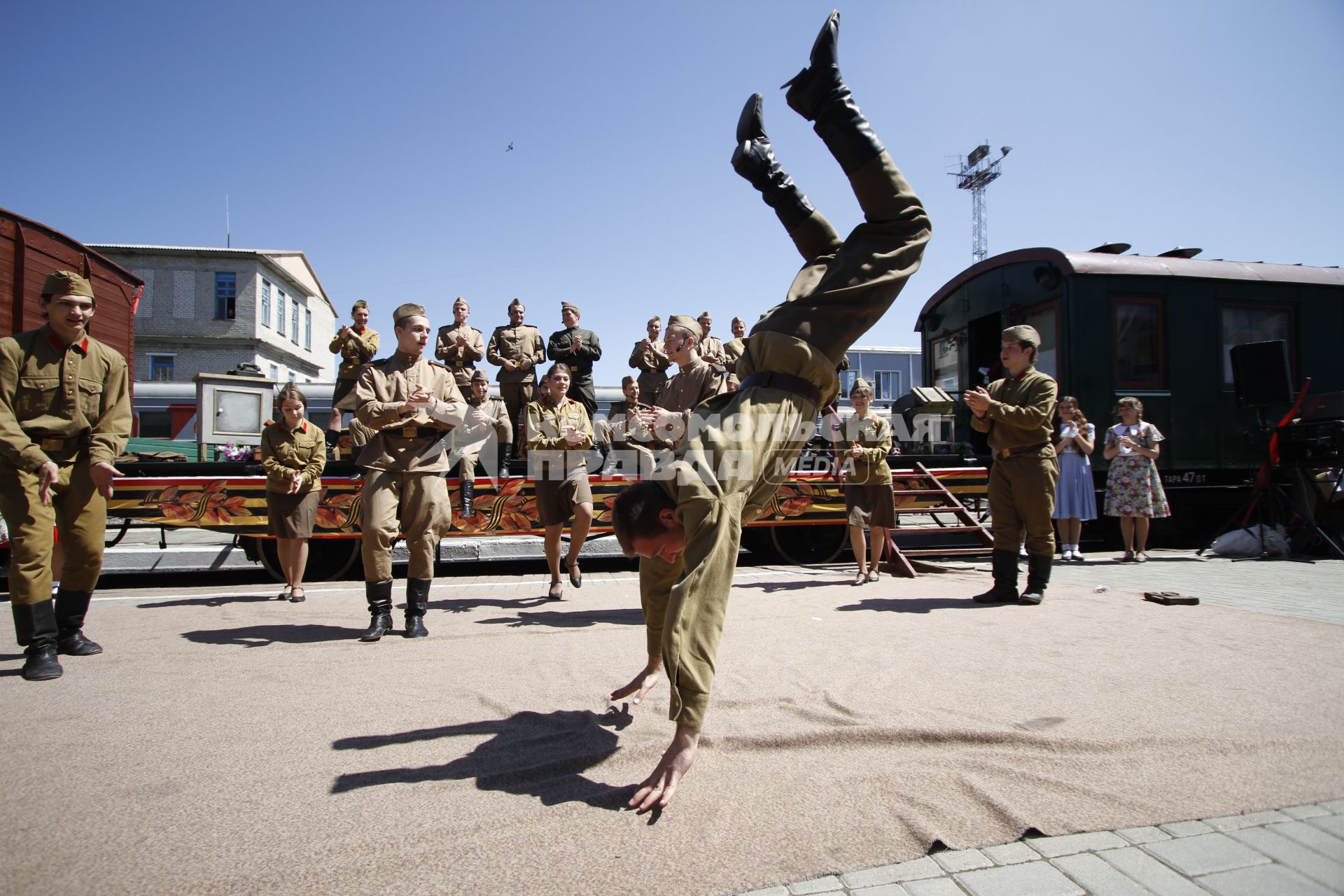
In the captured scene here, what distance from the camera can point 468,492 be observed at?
22.5 feet

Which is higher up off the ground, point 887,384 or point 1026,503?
point 887,384

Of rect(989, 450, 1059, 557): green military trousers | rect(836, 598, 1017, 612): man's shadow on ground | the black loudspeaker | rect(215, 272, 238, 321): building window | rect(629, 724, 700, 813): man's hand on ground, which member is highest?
rect(215, 272, 238, 321): building window

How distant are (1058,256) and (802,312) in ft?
23.8

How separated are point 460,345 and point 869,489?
488 cm

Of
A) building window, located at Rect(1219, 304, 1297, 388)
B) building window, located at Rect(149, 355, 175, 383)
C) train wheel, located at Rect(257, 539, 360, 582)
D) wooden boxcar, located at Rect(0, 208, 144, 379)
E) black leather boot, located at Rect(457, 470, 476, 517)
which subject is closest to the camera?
wooden boxcar, located at Rect(0, 208, 144, 379)

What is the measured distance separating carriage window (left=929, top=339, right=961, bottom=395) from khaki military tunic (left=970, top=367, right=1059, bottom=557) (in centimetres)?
525

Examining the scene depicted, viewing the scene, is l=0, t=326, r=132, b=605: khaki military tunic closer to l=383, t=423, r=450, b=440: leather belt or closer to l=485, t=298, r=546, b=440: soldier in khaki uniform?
l=383, t=423, r=450, b=440: leather belt

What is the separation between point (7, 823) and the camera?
1959 mm

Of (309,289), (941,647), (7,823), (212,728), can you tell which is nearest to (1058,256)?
(941,647)

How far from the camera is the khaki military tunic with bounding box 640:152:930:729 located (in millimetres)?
2117

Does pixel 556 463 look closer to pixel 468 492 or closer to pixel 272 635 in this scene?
pixel 468 492

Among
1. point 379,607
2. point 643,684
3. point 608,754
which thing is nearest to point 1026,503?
point 643,684

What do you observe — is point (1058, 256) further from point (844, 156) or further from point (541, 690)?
point (541, 690)

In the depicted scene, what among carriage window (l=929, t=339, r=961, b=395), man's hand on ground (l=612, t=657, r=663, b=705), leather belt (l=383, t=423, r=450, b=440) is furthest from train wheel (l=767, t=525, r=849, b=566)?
man's hand on ground (l=612, t=657, r=663, b=705)
